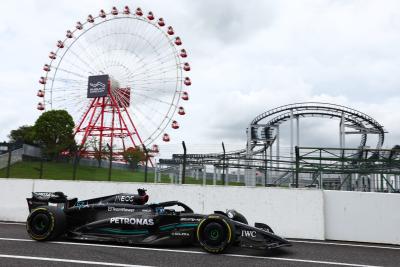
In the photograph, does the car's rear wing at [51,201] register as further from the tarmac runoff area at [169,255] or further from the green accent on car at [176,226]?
the green accent on car at [176,226]

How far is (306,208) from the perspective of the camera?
873 cm

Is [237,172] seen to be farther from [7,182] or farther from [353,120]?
[353,120]

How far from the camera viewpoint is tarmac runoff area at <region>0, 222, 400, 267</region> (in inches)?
205

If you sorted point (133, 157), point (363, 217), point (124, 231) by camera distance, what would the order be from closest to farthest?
point (124, 231)
point (363, 217)
point (133, 157)

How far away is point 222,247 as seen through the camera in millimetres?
6094

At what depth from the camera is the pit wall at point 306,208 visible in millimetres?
8328

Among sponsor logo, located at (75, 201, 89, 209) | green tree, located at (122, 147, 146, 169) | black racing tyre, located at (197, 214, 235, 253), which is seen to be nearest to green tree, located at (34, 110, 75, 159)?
green tree, located at (122, 147, 146, 169)

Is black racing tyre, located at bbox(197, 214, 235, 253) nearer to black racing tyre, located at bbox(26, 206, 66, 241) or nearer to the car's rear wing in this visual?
black racing tyre, located at bbox(26, 206, 66, 241)

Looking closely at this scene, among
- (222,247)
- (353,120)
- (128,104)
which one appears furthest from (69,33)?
(222,247)

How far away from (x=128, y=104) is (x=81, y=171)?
15.8 m

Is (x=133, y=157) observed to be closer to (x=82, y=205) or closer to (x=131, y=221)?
(x=82, y=205)

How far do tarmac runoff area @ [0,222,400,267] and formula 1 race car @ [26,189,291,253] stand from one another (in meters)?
0.16

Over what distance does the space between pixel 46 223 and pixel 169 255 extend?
101 inches

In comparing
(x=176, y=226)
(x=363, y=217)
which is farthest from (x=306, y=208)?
(x=176, y=226)
